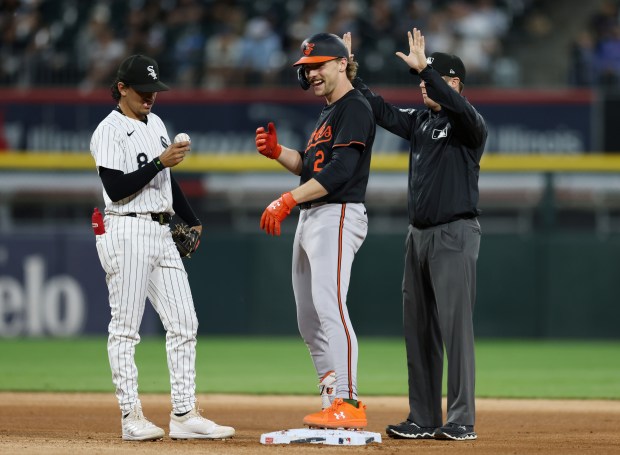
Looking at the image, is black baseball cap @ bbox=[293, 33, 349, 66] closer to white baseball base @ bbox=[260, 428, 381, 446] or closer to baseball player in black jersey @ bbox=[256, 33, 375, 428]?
baseball player in black jersey @ bbox=[256, 33, 375, 428]

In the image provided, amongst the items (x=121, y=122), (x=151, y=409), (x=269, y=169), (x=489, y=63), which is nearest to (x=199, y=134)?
(x=269, y=169)

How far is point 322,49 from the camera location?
19.8ft

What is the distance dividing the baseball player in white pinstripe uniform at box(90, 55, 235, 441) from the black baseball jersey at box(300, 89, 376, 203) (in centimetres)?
72

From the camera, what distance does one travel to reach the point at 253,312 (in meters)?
13.3

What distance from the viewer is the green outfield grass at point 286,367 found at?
9328 mm

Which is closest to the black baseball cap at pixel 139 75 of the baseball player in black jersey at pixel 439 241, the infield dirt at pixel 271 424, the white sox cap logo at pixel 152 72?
the white sox cap logo at pixel 152 72

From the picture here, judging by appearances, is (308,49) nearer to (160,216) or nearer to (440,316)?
(160,216)

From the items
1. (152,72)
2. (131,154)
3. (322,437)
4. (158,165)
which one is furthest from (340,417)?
(152,72)

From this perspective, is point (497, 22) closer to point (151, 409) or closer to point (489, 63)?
point (489, 63)

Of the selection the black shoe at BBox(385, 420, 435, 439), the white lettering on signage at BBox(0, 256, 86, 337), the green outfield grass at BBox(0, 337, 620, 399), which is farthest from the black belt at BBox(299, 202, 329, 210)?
the white lettering on signage at BBox(0, 256, 86, 337)

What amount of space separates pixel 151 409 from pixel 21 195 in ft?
20.4

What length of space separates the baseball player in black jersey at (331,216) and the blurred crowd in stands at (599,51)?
919 centimetres

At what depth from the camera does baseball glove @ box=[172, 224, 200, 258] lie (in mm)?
6305

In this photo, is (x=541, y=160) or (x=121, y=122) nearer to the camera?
(x=121, y=122)
